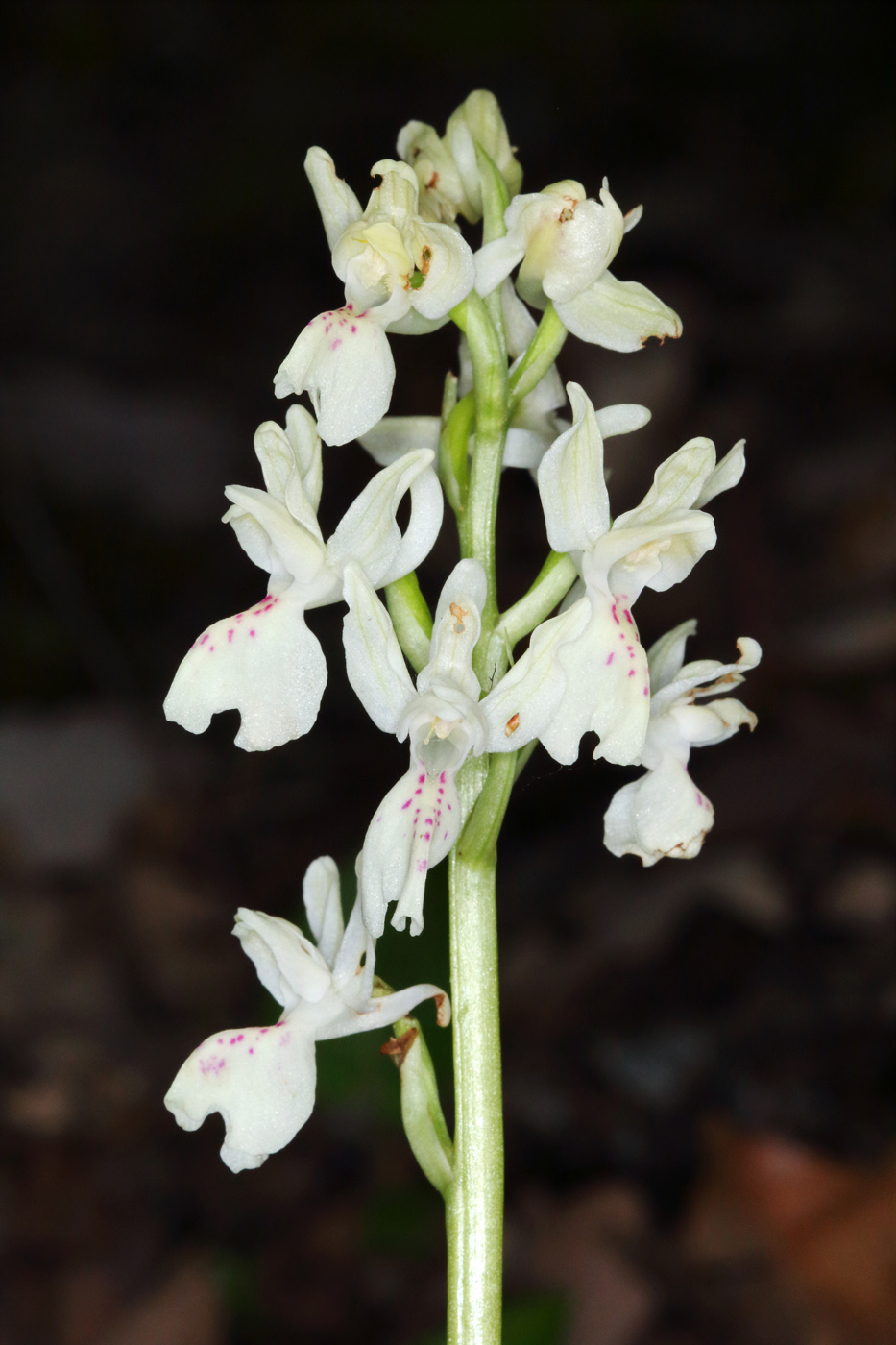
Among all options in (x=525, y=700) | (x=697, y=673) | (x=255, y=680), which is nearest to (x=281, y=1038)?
(x=255, y=680)

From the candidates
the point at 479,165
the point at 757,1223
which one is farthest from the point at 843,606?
the point at 479,165

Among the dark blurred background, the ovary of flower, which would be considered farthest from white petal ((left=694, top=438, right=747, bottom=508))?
the dark blurred background

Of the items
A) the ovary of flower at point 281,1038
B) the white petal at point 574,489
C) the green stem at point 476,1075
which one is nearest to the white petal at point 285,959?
the ovary of flower at point 281,1038

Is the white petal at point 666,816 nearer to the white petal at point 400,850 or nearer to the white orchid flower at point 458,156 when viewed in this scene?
the white petal at point 400,850

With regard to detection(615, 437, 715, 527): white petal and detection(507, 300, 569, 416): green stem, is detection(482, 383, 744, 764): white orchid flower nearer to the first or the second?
detection(615, 437, 715, 527): white petal

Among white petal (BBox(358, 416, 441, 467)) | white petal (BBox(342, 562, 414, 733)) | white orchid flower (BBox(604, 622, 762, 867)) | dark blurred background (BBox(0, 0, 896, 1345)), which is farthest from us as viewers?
dark blurred background (BBox(0, 0, 896, 1345))

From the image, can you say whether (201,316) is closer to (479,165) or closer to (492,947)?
(479,165)
